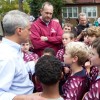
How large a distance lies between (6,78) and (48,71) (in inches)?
17.3

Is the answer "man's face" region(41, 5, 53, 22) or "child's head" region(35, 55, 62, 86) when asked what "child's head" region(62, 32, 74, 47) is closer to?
"man's face" region(41, 5, 53, 22)

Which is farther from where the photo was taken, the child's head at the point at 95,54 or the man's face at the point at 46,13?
the man's face at the point at 46,13

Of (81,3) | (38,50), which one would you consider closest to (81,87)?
(38,50)

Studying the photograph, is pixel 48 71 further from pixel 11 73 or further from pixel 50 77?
pixel 11 73

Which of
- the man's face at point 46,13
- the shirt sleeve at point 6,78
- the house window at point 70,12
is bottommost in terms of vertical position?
the house window at point 70,12

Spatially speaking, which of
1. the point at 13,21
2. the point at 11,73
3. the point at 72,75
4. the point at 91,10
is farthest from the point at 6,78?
the point at 91,10

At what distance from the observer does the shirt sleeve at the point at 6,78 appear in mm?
3453

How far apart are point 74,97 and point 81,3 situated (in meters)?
53.9

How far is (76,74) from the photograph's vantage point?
459cm

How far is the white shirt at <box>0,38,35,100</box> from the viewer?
347 cm

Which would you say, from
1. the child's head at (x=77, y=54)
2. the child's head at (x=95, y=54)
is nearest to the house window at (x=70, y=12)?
the child's head at (x=77, y=54)

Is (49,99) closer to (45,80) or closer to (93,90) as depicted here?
(45,80)

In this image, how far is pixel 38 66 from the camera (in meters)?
3.41

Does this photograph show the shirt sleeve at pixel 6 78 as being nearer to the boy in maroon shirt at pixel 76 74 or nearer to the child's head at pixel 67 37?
the boy in maroon shirt at pixel 76 74
